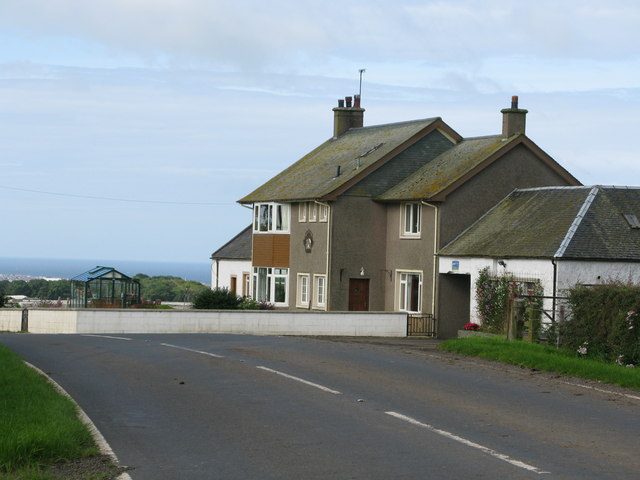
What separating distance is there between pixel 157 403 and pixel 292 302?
3424cm

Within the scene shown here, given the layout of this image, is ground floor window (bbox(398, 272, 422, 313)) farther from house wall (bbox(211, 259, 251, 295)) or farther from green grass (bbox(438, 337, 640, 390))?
Answer: house wall (bbox(211, 259, 251, 295))

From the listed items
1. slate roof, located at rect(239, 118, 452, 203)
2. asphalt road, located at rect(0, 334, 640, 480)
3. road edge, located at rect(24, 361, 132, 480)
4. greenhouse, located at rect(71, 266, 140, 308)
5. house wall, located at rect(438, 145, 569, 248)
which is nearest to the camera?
road edge, located at rect(24, 361, 132, 480)

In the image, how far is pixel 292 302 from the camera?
4812 cm

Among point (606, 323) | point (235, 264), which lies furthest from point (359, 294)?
point (606, 323)

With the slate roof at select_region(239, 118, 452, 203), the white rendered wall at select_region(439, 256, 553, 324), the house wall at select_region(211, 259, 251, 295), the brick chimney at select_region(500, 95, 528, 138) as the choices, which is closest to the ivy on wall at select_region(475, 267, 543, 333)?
the white rendered wall at select_region(439, 256, 553, 324)

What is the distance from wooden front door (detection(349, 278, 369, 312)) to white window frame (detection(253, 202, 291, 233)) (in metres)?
5.01

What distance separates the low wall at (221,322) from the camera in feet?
119

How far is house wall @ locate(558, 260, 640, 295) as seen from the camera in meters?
35.7

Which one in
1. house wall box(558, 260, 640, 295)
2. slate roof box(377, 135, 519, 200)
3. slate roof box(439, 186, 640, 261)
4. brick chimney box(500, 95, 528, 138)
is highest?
brick chimney box(500, 95, 528, 138)

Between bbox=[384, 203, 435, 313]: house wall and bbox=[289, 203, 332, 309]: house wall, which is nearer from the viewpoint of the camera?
bbox=[384, 203, 435, 313]: house wall

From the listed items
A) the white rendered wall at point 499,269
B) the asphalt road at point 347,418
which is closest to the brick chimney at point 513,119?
the white rendered wall at point 499,269

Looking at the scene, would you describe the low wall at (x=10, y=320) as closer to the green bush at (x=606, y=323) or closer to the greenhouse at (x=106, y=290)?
the greenhouse at (x=106, y=290)

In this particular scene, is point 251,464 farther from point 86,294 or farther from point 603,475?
point 86,294

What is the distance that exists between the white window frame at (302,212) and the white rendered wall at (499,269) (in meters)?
→ 8.01
